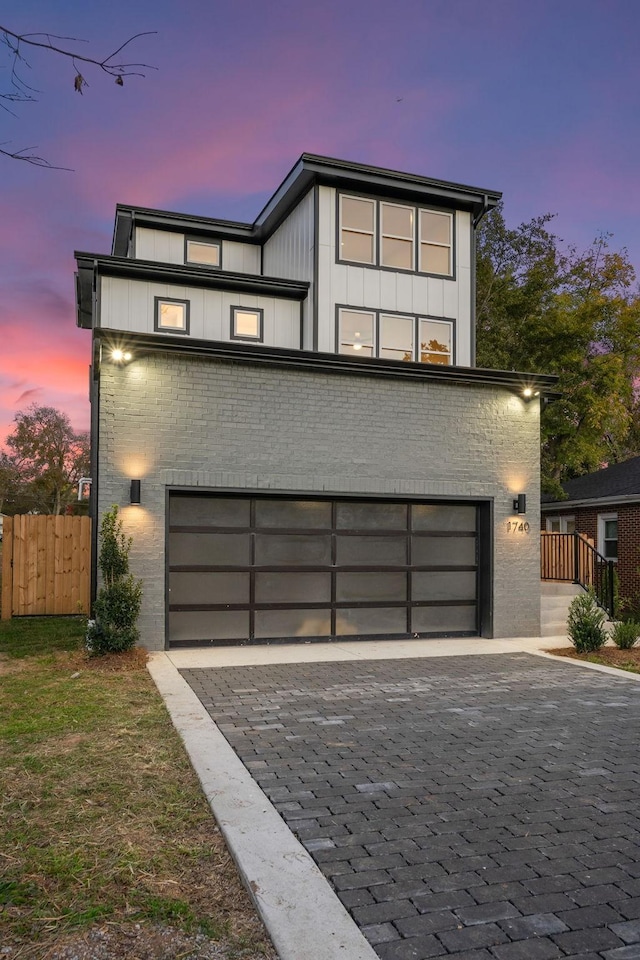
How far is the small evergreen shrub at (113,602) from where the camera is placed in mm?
9625

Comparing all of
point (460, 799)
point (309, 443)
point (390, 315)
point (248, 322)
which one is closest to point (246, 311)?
point (248, 322)

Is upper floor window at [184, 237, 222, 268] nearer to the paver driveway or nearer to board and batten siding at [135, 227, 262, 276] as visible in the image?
board and batten siding at [135, 227, 262, 276]

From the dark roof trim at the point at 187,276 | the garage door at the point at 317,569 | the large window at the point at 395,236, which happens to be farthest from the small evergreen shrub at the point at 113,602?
the large window at the point at 395,236

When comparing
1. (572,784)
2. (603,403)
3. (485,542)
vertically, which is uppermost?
(603,403)

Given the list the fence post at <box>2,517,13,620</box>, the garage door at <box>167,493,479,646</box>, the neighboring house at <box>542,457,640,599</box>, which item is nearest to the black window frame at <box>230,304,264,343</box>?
the garage door at <box>167,493,479,646</box>

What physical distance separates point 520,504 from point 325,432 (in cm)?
385

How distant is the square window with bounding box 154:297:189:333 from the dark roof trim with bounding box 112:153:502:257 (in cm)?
270

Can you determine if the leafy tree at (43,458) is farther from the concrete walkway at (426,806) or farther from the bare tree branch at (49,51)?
the bare tree branch at (49,51)

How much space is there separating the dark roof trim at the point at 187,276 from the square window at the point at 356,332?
1019 millimetres

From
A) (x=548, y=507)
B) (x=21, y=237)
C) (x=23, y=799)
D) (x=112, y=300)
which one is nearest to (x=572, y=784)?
(x=23, y=799)

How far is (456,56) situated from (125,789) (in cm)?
758

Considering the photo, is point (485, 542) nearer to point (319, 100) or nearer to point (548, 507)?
point (319, 100)

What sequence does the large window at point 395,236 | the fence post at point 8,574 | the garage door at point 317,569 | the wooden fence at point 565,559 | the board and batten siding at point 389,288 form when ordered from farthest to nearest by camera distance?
1. the wooden fence at point 565,559
2. the large window at point 395,236
3. the board and batten siding at point 389,288
4. the fence post at point 8,574
5. the garage door at point 317,569

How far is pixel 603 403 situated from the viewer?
2294cm
